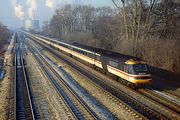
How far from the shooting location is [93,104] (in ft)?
61.7

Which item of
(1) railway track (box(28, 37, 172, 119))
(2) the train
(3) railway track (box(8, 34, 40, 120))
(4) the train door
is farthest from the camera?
(4) the train door

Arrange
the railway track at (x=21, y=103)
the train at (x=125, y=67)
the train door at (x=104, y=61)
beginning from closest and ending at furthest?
the railway track at (x=21, y=103)
the train at (x=125, y=67)
the train door at (x=104, y=61)

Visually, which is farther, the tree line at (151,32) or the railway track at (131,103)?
the tree line at (151,32)

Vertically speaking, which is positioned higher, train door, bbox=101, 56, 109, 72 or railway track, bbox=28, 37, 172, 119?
train door, bbox=101, 56, 109, 72

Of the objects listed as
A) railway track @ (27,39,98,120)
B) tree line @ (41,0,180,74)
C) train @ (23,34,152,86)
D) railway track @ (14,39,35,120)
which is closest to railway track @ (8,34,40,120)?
railway track @ (14,39,35,120)

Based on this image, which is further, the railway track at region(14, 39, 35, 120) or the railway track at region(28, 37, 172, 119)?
the railway track at region(14, 39, 35, 120)

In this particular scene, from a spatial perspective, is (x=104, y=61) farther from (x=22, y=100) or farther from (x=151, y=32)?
(x=151, y=32)

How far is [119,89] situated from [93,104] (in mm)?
4398

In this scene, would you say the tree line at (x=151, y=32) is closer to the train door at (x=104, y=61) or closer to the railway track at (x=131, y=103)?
the train door at (x=104, y=61)

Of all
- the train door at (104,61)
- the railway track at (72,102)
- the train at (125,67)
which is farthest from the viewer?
the train door at (104,61)

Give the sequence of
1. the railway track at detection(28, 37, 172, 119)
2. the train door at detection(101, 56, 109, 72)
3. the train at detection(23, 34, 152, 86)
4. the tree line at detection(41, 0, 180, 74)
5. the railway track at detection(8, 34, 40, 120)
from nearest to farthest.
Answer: the railway track at detection(28, 37, 172, 119)
the railway track at detection(8, 34, 40, 120)
the train at detection(23, 34, 152, 86)
the train door at detection(101, 56, 109, 72)
the tree line at detection(41, 0, 180, 74)

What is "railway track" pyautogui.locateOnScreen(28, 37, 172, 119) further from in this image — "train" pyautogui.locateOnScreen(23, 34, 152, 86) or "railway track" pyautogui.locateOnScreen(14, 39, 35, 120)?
"railway track" pyautogui.locateOnScreen(14, 39, 35, 120)

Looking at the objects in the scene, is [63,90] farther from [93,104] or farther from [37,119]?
[37,119]

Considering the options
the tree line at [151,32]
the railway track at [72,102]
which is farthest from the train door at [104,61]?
the tree line at [151,32]
